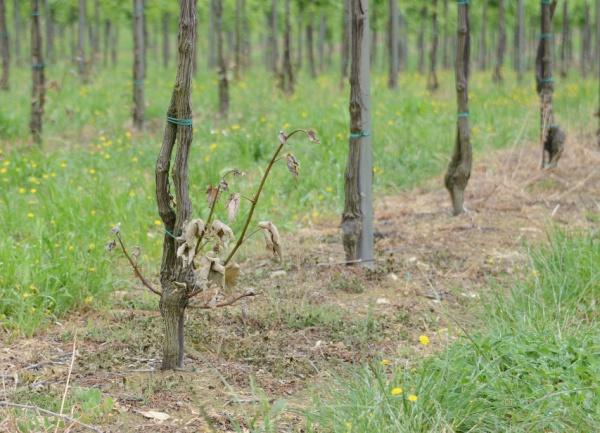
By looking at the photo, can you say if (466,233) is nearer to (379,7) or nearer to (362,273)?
(362,273)

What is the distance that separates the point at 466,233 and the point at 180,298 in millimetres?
3193

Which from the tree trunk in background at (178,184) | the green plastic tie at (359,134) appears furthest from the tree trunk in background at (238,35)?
the tree trunk in background at (178,184)

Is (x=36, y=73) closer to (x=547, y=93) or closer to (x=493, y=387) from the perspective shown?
(x=547, y=93)

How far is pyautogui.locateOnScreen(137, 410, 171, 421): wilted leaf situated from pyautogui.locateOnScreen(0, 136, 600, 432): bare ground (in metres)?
0.02

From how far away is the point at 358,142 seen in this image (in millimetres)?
5219

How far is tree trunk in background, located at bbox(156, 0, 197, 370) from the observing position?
347 centimetres

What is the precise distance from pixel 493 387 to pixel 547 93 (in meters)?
5.46

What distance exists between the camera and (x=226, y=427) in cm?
317

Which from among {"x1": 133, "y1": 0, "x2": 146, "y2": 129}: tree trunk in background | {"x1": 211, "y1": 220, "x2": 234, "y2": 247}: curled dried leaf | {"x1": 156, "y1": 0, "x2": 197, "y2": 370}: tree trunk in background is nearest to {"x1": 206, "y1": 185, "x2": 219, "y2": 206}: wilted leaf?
{"x1": 156, "y1": 0, "x2": 197, "y2": 370}: tree trunk in background

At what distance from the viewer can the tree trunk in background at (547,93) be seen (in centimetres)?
789

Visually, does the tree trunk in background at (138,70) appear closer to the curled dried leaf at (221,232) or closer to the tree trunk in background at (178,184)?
the tree trunk in background at (178,184)

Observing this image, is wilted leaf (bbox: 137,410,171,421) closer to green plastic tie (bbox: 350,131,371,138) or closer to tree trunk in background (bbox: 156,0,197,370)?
tree trunk in background (bbox: 156,0,197,370)

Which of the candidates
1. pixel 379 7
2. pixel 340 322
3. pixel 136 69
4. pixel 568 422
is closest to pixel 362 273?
pixel 340 322

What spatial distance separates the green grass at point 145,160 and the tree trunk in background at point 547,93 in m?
0.31
